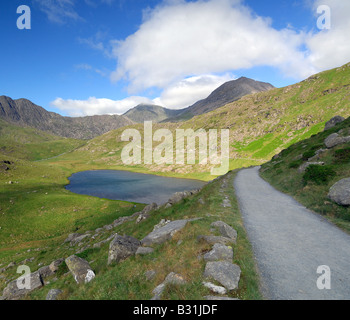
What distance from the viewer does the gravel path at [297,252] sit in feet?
24.3

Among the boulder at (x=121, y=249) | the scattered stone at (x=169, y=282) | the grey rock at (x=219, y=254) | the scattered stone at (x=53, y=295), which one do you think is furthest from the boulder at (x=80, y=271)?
the grey rock at (x=219, y=254)

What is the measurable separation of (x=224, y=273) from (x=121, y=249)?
7.73 metres

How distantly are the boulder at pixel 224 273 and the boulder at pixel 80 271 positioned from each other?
805cm

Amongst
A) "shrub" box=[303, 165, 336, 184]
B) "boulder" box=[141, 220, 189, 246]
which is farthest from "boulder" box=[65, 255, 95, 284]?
"shrub" box=[303, 165, 336, 184]

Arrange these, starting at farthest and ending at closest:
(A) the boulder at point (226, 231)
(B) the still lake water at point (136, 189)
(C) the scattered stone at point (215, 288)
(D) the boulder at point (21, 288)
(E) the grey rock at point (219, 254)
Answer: (B) the still lake water at point (136, 189), (D) the boulder at point (21, 288), (A) the boulder at point (226, 231), (E) the grey rock at point (219, 254), (C) the scattered stone at point (215, 288)

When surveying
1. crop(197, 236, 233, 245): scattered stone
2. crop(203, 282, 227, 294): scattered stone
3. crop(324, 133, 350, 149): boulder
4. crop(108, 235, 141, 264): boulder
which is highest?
crop(324, 133, 350, 149): boulder

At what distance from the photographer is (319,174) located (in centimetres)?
2269

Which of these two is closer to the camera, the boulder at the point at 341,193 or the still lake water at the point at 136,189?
the boulder at the point at 341,193

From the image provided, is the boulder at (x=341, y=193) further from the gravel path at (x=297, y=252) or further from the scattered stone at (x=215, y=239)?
the scattered stone at (x=215, y=239)

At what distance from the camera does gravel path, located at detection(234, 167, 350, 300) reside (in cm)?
739

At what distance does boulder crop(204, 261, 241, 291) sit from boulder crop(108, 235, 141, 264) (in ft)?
21.5

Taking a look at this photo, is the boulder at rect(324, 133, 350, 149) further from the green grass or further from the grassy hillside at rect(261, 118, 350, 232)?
the green grass

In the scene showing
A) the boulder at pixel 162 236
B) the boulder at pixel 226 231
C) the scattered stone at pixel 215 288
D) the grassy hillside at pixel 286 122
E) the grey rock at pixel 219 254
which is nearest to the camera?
the scattered stone at pixel 215 288

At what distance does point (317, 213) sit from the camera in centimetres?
1755
